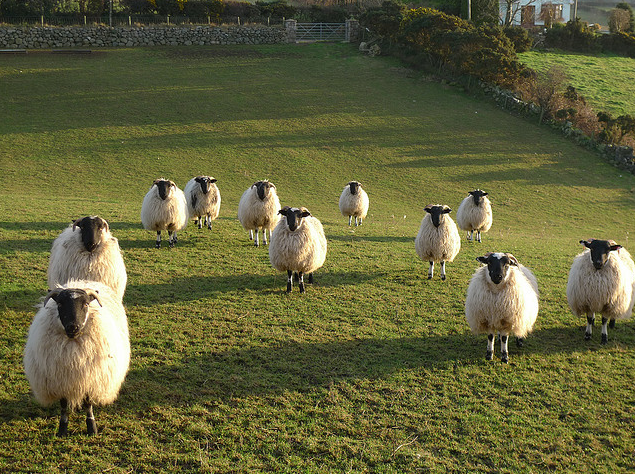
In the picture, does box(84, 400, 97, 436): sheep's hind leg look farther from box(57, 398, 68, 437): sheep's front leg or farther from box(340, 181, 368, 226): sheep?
box(340, 181, 368, 226): sheep

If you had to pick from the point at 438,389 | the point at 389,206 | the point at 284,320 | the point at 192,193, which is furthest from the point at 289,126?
the point at 438,389

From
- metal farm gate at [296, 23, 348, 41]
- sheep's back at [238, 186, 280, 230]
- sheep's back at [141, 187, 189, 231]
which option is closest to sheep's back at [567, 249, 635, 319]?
sheep's back at [238, 186, 280, 230]

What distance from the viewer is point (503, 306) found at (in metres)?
8.55

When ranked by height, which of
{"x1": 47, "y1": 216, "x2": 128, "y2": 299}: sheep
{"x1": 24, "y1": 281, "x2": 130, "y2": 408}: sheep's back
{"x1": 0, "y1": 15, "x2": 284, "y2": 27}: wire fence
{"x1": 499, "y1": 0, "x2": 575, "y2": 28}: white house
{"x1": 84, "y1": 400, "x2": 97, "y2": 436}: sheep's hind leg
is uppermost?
{"x1": 499, "y1": 0, "x2": 575, "y2": 28}: white house

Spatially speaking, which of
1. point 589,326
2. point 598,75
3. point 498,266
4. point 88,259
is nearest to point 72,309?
point 88,259

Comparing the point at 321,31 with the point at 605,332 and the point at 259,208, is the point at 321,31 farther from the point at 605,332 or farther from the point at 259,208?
the point at 605,332

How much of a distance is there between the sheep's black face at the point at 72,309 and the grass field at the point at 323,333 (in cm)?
127

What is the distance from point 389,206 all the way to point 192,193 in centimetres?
999

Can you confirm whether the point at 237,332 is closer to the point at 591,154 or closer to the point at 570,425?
the point at 570,425

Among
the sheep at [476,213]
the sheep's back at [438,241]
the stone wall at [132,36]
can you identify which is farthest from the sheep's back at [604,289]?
the stone wall at [132,36]

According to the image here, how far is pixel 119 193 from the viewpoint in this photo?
2247 cm

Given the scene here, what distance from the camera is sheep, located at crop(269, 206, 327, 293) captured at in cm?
1109

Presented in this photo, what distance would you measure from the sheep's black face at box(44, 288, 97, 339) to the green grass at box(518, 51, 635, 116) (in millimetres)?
39860

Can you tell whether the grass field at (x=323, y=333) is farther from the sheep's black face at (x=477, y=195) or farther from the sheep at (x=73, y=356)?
the sheep's black face at (x=477, y=195)
